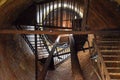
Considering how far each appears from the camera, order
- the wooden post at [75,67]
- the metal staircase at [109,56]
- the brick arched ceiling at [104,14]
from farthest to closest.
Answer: the brick arched ceiling at [104,14]
the wooden post at [75,67]
the metal staircase at [109,56]

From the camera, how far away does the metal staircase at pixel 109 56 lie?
499cm

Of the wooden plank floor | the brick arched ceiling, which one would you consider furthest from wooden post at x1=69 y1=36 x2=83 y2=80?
the brick arched ceiling

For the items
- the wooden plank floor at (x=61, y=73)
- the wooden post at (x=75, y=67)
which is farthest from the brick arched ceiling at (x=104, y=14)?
the wooden plank floor at (x=61, y=73)

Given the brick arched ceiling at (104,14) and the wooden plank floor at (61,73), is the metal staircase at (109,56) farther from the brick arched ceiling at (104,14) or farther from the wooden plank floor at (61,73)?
the wooden plank floor at (61,73)

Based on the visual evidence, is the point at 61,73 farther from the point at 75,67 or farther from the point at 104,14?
the point at 104,14

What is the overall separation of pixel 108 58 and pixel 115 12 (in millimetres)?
2282

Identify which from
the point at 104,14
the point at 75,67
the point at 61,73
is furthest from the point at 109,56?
the point at 61,73

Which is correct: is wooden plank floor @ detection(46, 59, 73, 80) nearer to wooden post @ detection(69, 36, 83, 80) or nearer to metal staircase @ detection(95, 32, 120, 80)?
wooden post @ detection(69, 36, 83, 80)

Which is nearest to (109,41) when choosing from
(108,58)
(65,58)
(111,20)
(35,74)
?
(108,58)

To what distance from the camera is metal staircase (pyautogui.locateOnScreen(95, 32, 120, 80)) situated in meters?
4.99

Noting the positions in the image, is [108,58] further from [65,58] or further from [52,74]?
[65,58]

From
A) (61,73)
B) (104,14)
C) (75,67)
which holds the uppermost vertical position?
(104,14)

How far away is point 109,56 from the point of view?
18.1ft

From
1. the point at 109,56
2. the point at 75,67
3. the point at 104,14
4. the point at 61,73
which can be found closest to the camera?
the point at 109,56
